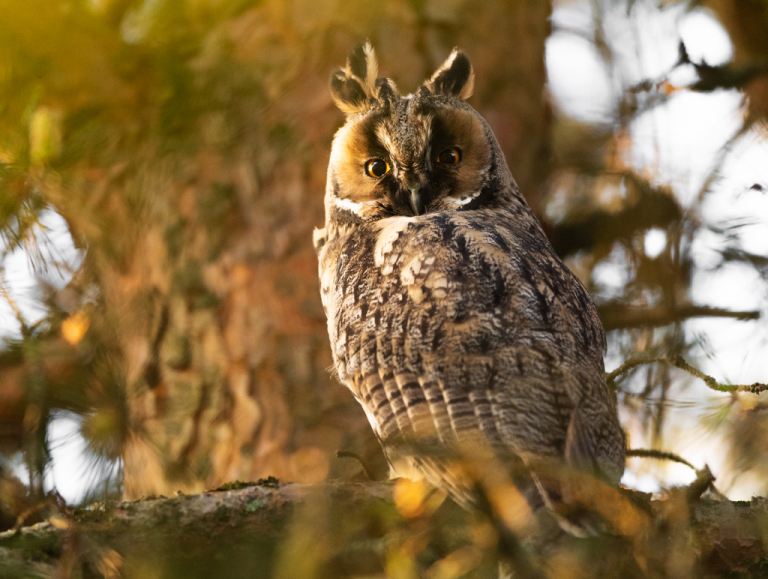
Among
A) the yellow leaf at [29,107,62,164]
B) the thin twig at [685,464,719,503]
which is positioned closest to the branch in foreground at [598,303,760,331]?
the thin twig at [685,464,719,503]

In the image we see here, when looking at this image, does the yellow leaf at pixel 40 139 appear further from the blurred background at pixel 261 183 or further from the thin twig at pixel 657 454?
the thin twig at pixel 657 454

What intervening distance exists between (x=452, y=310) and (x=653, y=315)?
125cm

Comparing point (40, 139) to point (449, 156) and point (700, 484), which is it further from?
point (700, 484)

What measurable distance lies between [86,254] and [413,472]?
165cm

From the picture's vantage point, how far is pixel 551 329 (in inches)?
69.9

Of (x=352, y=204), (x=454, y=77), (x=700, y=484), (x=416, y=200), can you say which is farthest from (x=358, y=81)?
(x=700, y=484)

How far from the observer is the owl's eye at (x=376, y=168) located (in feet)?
7.63

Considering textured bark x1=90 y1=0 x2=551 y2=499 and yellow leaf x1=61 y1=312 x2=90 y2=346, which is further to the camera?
textured bark x1=90 y1=0 x2=551 y2=499

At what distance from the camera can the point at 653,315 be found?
2.55 metres

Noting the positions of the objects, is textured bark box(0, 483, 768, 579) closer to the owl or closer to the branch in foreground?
the owl

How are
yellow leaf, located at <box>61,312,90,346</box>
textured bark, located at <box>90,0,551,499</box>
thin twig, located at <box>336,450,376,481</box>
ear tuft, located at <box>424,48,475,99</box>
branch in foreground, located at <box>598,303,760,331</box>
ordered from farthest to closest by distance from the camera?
textured bark, located at <box>90,0,551,499</box> → ear tuft, located at <box>424,48,475,99</box> → branch in foreground, located at <box>598,303,760,331</box> → thin twig, located at <box>336,450,376,481</box> → yellow leaf, located at <box>61,312,90,346</box>

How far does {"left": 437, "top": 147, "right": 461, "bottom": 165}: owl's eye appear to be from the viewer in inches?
90.6

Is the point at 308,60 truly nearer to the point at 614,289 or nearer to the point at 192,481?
the point at 614,289

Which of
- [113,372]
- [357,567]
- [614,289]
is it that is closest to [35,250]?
[113,372]
